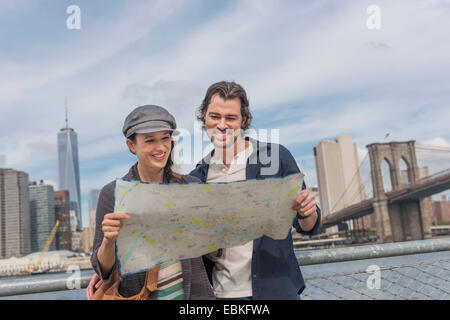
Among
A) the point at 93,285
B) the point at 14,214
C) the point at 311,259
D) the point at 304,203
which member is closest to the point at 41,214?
the point at 14,214

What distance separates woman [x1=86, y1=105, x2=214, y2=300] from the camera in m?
1.34

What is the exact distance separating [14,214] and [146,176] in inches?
3704

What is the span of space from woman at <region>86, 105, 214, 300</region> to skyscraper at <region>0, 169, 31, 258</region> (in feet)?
286

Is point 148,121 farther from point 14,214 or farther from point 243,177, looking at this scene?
point 14,214

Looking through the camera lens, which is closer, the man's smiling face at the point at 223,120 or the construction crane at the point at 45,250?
the man's smiling face at the point at 223,120

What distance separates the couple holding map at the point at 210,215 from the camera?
3.91ft

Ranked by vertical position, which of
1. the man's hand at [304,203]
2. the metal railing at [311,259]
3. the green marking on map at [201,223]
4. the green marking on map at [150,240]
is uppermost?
the man's hand at [304,203]

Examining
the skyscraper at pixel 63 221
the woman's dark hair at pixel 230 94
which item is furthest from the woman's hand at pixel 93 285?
the skyscraper at pixel 63 221

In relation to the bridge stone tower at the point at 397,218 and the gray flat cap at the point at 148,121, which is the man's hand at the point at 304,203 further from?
the bridge stone tower at the point at 397,218

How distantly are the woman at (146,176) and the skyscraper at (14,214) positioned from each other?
286 feet

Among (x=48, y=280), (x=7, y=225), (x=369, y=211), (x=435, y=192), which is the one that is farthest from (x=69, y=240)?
(x=48, y=280)

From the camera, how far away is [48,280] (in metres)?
2.09
